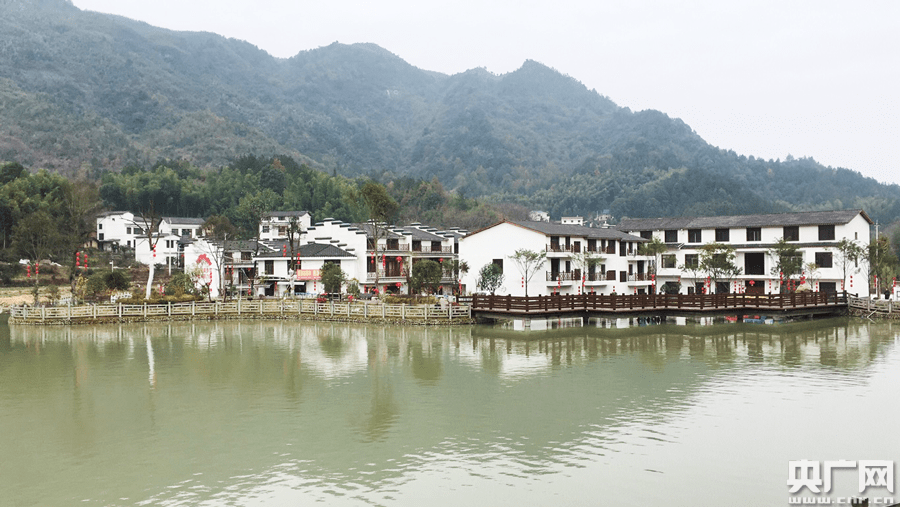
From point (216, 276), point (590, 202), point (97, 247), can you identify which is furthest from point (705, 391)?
point (590, 202)

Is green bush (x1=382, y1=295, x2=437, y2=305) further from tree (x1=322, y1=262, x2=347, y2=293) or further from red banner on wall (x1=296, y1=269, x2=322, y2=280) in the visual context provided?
red banner on wall (x1=296, y1=269, x2=322, y2=280)

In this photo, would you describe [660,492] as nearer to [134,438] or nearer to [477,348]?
[134,438]

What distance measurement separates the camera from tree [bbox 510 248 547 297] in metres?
51.0

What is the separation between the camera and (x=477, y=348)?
36.4 m

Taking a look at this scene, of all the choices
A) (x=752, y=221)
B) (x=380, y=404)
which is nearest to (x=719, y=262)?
(x=752, y=221)

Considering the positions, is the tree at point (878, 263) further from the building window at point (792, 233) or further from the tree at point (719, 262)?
the tree at point (719, 262)

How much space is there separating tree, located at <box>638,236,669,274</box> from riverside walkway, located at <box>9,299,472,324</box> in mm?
24316

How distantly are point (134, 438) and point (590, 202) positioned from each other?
601 ft

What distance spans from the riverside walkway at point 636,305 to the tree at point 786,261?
23.5 ft

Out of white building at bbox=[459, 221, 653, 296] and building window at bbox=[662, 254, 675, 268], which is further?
building window at bbox=[662, 254, 675, 268]

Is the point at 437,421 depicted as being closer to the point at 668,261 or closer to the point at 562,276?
the point at 562,276

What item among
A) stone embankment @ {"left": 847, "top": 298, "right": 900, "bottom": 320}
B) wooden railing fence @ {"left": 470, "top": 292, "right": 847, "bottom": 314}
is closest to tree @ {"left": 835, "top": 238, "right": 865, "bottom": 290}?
stone embankment @ {"left": 847, "top": 298, "right": 900, "bottom": 320}

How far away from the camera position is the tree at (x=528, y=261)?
51.0 m

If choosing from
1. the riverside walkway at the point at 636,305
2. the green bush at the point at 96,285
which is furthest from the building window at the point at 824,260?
the green bush at the point at 96,285
